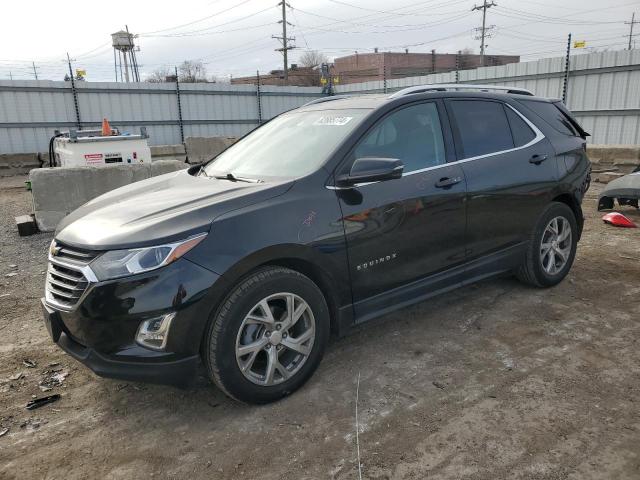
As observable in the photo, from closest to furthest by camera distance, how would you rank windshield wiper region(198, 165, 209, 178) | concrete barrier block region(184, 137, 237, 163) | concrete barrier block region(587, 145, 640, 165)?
1. windshield wiper region(198, 165, 209, 178)
2. concrete barrier block region(587, 145, 640, 165)
3. concrete barrier block region(184, 137, 237, 163)

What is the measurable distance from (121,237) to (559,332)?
3269 millimetres

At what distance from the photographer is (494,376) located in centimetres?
330

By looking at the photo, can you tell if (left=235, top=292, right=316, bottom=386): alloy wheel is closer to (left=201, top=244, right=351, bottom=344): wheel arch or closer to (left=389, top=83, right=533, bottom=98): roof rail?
(left=201, top=244, right=351, bottom=344): wheel arch

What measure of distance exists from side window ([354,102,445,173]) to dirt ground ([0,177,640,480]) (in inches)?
53.8

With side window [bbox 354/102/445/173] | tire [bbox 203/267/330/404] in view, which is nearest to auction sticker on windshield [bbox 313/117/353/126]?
side window [bbox 354/102/445/173]

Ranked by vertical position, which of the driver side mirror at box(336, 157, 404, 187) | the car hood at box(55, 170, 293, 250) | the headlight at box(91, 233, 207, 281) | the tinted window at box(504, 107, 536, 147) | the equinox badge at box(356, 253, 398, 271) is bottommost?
the equinox badge at box(356, 253, 398, 271)

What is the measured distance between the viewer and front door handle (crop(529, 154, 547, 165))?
14.4 ft

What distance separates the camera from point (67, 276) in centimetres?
281

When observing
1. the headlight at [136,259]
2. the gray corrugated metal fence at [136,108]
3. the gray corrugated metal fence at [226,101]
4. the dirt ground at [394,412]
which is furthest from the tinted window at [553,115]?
A: the gray corrugated metal fence at [136,108]

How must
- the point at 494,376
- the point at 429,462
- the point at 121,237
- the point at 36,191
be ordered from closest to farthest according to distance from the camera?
the point at 429,462 < the point at 121,237 < the point at 494,376 < the point at 36,191

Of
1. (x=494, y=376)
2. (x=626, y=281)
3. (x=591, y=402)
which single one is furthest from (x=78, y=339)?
(x=626, y=281)

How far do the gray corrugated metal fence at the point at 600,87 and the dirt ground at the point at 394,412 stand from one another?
9.39 m

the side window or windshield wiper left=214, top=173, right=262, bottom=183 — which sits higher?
the side window

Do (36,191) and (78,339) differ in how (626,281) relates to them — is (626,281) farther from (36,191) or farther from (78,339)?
(36,191)
